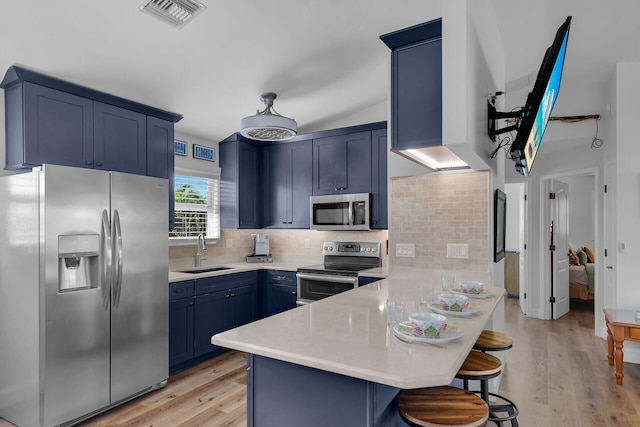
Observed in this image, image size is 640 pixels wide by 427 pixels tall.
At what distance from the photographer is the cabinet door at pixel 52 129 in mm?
Result: 2732

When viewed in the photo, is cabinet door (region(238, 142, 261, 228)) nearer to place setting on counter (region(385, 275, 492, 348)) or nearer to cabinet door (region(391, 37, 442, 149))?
cabinet door (region(391, 37, 442, 149))

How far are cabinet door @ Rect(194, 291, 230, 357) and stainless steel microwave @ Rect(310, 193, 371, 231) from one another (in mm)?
1302

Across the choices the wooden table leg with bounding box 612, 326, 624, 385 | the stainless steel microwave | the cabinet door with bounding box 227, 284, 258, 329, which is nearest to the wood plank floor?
the wooden table leg with bounding box 612, 326, 624, 385

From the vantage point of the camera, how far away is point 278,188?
489 cm

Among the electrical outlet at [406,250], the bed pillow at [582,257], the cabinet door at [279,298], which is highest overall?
the electrical outlet at [406,250]

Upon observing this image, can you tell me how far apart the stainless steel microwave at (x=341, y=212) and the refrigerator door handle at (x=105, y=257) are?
7.38ft

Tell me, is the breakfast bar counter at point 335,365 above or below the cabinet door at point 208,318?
above

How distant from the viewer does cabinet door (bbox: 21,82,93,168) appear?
8.96 ft

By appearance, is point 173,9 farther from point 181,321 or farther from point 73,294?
point 181,321

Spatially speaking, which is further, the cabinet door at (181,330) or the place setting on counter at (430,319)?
the cabinet door at (181,330)

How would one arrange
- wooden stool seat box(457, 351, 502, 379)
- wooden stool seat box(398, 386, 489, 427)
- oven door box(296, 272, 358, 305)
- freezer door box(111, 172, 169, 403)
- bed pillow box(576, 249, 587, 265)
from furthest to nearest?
bed pillow box(576, 249, 587, 265), oven door box(296, 272, 358, 305), freezer door box(111, 172, 169, 403), wooden stool seat box(457, 351, 502, 379), wooden stool seat box(398, 386, 489, 427)

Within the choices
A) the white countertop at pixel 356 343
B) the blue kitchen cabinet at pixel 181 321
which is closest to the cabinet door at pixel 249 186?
the blue kitchen cabinet at pixel 181 321

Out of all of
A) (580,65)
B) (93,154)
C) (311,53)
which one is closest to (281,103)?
(311,53)

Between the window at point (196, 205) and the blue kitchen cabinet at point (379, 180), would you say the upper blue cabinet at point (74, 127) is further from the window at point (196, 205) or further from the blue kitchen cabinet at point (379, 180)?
the blue kitchen cabinet at point (379, 180)
